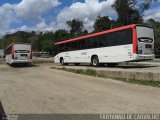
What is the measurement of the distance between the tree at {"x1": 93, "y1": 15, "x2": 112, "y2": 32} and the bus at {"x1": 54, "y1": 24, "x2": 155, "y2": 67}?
2388 inches

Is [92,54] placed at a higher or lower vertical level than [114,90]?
higher

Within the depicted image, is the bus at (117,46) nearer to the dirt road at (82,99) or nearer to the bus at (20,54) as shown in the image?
the bus at (20,54)

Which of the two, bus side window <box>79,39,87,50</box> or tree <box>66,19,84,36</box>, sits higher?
tree <box>66,19,84,36</box>

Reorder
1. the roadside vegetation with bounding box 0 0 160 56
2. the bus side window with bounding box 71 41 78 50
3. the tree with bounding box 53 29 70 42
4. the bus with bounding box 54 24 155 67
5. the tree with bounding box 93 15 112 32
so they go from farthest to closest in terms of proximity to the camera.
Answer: the tree with bounding box 53 29 70 42
the tree with bounding box 93 15 112 32
the roadside vegetation with bounding box 0 0 160 56
the bus side window with bounding box 71 41 78 50
the bus with bounding box 54 24 155 67

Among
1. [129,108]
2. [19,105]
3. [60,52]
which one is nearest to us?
[129,108]

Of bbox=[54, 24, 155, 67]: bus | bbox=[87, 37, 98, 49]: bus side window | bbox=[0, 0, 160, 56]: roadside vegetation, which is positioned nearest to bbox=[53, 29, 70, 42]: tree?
bbox=[0, 0, 160, 56]: roadside vegetation

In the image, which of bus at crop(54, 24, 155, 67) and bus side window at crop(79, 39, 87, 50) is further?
bus side window at crop(79, 39, 87, 50)

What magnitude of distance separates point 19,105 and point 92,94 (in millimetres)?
2935

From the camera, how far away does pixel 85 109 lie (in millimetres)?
8594

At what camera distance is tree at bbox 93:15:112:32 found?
288ft

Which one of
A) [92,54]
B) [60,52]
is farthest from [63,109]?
[60,52]

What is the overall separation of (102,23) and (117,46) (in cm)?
6869

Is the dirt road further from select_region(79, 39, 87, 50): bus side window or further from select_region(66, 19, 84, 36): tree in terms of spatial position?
select_region(66, 19, 84, 36): tree

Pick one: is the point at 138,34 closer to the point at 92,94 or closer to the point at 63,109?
the point at 92,94
